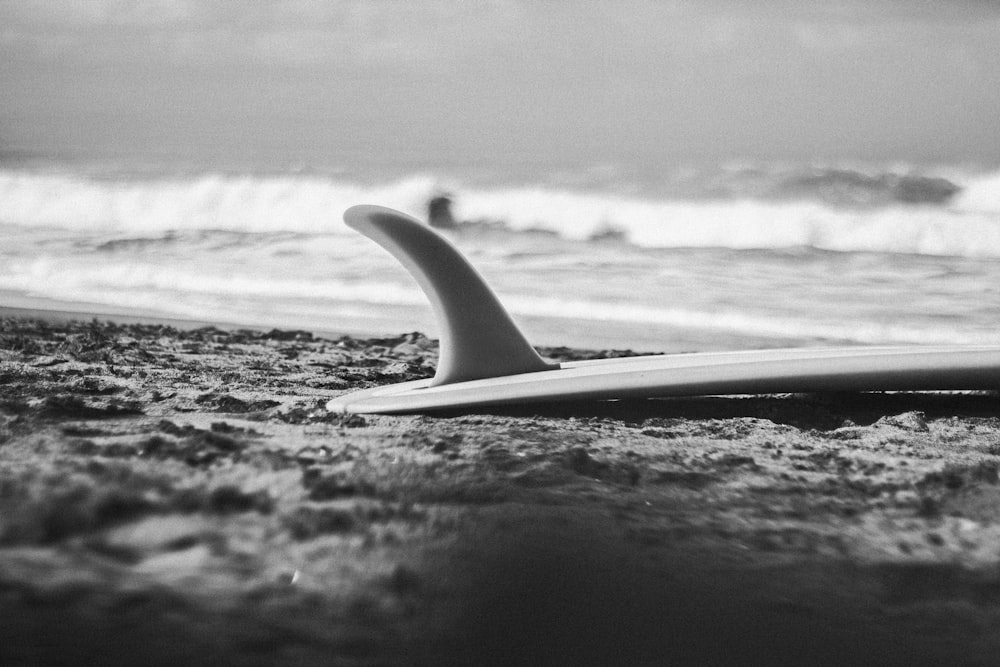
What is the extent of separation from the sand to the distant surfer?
6.71m

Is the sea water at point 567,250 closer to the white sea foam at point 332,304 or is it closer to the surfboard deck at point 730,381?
the white sea foam at point 332,304

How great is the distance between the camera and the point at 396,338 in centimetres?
395

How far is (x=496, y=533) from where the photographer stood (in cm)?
153

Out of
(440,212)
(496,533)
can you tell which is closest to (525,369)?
(496,533)

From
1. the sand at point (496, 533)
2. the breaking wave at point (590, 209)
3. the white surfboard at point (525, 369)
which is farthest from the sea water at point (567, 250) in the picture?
the sand at point (496, 533)

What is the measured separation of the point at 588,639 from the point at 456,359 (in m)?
1.23

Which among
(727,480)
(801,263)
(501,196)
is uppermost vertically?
(501,196)

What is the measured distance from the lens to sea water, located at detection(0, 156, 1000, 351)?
5250mm

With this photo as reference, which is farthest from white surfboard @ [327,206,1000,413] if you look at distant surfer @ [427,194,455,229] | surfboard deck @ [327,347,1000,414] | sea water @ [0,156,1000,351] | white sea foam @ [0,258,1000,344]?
distant surfer @ [427,194,455,229]

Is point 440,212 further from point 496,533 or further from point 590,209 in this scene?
point 496,533

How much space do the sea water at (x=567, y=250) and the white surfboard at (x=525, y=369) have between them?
1787 millimetres

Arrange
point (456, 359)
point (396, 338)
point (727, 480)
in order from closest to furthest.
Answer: point (727, 480)
point (456, 359)
point (396, 338)

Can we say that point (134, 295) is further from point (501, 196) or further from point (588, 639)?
point (588, 639)

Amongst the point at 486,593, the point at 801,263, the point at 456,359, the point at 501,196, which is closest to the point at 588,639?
the point at 486,593
